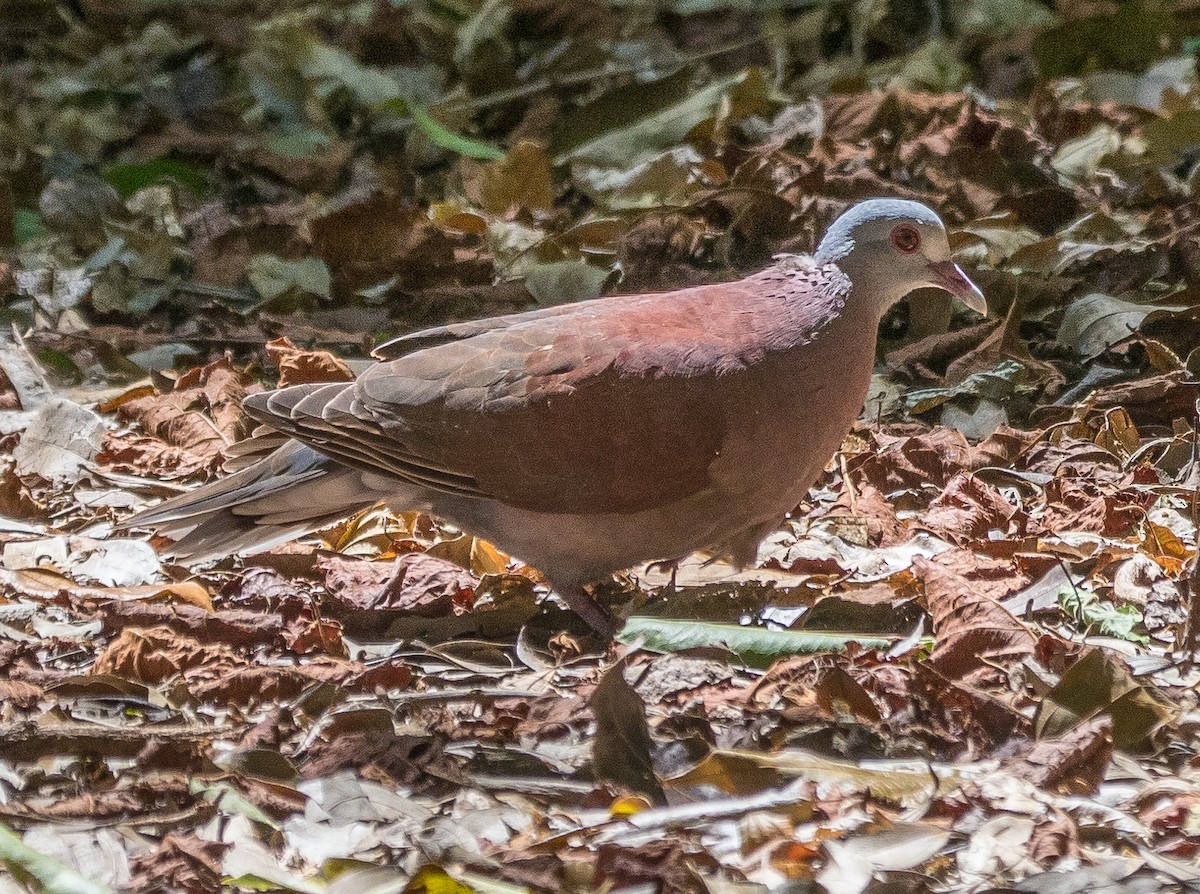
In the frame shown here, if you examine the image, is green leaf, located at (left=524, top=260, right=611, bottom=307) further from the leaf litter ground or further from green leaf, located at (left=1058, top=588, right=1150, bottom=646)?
green leaf, located at (left=1058, top=588, right=1150, bottom=646)

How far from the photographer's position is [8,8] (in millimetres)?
7301

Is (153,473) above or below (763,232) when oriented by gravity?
below

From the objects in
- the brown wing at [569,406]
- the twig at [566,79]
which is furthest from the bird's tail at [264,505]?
the twig at [566,79]

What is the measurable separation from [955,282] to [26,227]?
139 inches

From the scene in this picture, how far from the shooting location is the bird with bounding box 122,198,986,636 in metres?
2.84

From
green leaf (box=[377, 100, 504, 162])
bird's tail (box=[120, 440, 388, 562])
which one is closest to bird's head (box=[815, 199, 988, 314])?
bird's tail (box=[120, 440, 388, 562])

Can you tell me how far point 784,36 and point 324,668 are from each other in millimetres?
4081

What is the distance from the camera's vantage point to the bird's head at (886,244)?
304cm

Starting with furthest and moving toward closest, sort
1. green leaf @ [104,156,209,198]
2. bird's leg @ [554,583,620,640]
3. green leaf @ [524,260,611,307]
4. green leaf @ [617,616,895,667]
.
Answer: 1. green leaf @ [104,156,209,198]
2. green leaf @ [524,260,611,307]
3. bird's leg @ [554,583,620,640]
4. green leaf @ [617,616,895,667]

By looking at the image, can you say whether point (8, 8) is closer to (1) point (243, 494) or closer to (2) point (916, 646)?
(1) point (243, 494)

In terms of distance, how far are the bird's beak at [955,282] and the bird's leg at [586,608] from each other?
97 cm

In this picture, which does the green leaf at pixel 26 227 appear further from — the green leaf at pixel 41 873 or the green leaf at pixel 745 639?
the green leaf at pixel 41 873

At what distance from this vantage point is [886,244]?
9.98 ft

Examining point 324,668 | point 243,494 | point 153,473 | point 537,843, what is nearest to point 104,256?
point 153,473
